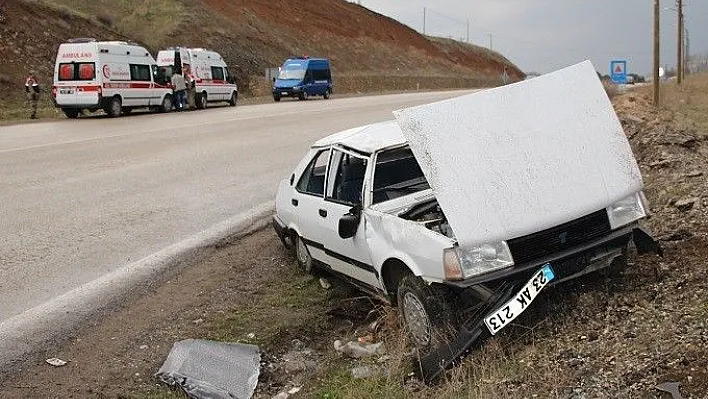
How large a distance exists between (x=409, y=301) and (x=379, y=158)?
1489 mm

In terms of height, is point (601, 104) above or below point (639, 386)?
above

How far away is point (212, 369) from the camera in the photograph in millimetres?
5051

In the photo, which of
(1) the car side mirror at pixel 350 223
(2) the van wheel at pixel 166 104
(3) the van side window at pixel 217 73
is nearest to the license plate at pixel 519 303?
(1) the car side mirror at pixel 350 223

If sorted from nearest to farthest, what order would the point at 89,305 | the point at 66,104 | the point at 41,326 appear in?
the point at 41,326
the point at 89,305
the point at 66,104

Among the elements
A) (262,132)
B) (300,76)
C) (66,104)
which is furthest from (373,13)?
(262,132)

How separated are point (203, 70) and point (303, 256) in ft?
90.7

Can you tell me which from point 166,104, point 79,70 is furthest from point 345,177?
point 166,104

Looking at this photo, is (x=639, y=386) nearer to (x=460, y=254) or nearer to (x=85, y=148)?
(x=460, y=254)

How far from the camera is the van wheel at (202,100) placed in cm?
3316

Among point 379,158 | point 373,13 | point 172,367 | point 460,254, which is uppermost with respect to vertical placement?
point 373,13

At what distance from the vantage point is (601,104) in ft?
17.9

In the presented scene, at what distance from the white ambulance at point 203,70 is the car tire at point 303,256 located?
25.9m

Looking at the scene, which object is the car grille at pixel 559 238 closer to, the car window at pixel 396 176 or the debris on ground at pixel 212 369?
the car window at pixel 396 176

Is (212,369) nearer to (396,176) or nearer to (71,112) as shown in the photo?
(396,176)
